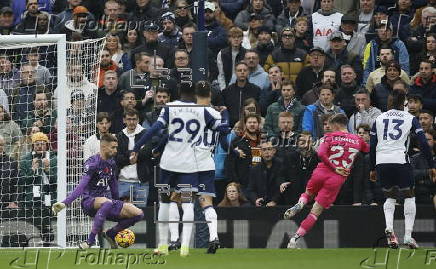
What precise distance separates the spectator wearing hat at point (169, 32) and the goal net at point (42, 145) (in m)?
2.59

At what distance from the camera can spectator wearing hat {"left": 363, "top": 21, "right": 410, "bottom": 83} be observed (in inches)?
783

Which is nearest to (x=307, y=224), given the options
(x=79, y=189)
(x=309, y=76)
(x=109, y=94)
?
(x=79, y=189)

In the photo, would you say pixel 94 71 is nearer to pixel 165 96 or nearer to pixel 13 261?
pixel 165 96

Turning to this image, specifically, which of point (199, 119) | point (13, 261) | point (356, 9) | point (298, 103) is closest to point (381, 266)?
point (199, 119)

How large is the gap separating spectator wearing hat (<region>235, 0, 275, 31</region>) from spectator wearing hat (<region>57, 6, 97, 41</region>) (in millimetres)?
2584

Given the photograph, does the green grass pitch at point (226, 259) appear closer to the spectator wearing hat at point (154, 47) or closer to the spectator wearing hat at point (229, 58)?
the spectator wearing hat at point (229, 58)

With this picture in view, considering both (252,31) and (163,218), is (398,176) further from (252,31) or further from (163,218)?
(252,31)

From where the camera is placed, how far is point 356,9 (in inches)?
861

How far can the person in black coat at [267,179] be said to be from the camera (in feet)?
59.4

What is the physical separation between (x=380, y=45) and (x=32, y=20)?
20.8 ft

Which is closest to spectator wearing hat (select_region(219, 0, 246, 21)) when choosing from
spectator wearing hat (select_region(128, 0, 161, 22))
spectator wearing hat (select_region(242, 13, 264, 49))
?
spectator wearing hat (select_region(242, 13, 264, 49))

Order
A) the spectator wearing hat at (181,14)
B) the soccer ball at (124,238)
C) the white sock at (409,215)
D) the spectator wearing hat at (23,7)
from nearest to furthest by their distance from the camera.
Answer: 1. the soccer ball at (124,238)
2. the white sock at (409,215)
3. the spectator wearing hat at (181,14)
4. the spectator wearing hat at (23,7)

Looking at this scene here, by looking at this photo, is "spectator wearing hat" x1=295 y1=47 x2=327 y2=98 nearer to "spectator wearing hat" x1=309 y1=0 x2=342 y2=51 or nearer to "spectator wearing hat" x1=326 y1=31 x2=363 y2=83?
"spectator wearing hat" x1=326 y1=31 x2=363 y2=83

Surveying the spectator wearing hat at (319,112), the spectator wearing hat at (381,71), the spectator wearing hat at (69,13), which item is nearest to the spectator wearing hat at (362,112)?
the spectator wearing hat at (319,112)
